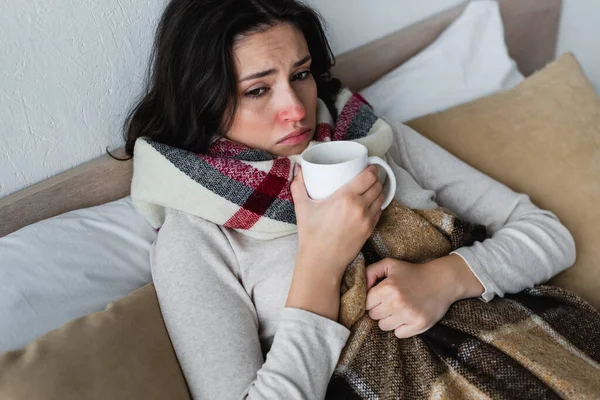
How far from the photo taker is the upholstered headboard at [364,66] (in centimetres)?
100

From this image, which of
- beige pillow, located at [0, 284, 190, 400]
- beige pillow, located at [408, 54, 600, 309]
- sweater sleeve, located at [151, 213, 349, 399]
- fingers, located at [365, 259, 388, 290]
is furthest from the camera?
beige pillow, located at [408, 54, 600, 309]

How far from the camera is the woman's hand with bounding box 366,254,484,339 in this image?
880mm

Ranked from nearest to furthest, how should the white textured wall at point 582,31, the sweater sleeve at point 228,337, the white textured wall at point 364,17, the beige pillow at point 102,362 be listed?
the beige pillow at point 102,362 → the sweater sleeve at point 228,337 → the white textured wall at point 364,17 → the white textured wall at point 582,31

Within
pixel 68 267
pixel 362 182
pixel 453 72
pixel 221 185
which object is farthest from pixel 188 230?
pixel 453 72

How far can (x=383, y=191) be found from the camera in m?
0.98

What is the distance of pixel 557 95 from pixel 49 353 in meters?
1.18

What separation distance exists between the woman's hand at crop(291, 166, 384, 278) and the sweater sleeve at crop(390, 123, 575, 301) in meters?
0.21

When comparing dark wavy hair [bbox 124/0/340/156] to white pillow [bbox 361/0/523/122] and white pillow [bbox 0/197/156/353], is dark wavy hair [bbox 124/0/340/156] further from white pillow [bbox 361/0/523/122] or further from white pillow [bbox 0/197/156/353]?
white pillow [bbox 361/0/523/122]

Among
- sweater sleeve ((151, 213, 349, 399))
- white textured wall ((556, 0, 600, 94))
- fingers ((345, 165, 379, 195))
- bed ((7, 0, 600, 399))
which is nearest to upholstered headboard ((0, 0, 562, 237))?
bed ((7, 0, 600, 399))

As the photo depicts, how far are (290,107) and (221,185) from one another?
0.57 ft

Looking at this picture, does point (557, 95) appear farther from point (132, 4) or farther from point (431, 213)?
point (132, 4)

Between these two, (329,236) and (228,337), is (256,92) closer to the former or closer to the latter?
(329,236)

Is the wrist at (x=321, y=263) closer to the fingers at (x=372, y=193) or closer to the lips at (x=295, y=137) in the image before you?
the fingers at (x=372, y=193)

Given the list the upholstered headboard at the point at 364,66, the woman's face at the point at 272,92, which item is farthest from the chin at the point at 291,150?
the upholstered headboard at the point at 364,66
